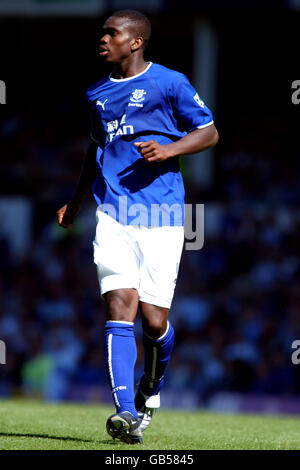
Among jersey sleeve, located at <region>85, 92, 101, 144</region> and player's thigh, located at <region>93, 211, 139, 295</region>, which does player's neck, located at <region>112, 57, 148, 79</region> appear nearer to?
jersey sleeve, located at <region>85, 92, 101, 144</region>

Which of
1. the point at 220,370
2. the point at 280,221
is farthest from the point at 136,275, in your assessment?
the point at 280,221

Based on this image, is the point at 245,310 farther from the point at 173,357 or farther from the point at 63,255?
the point at 63,255

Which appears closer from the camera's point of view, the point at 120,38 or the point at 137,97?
the point at 137,97

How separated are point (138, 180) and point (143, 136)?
0.27 meters

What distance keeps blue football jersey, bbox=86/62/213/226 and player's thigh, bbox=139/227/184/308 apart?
0.28ft

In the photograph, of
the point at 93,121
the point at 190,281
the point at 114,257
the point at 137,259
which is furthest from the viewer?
the point at 190,281

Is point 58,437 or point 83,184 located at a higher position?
point 83,184

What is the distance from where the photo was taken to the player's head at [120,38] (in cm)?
605

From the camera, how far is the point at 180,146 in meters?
5.82

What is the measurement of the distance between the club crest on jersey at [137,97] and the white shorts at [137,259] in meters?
0.69

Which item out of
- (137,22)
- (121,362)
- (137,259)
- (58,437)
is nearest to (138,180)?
(137,259)

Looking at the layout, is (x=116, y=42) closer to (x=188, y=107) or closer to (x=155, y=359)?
(x=188, y=107)

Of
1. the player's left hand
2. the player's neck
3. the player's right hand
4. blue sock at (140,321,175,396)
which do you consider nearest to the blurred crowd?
blue sock at (140,321,175,396)

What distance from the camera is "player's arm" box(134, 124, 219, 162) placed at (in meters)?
5.66
